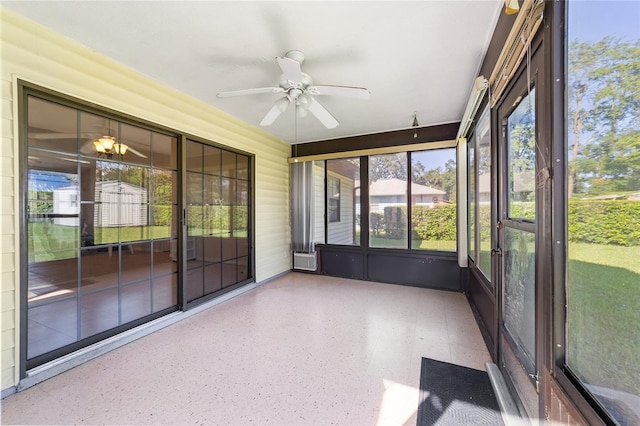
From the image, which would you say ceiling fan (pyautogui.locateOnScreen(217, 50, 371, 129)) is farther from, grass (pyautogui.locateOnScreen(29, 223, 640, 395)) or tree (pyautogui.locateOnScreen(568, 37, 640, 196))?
grass (pyautogui.locateOnScreen(29, 223, 640, 395))

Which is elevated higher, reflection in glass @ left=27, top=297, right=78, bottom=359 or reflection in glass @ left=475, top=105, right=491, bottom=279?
reflection in glass @ left=475, top=105, right=491, bottom=279

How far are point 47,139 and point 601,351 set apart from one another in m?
3.62

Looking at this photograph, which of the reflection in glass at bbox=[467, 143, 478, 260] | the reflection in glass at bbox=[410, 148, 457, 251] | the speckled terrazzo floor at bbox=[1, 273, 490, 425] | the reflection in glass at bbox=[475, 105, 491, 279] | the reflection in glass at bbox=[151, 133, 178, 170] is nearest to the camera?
the speckled terrazzo floor at bbox=[1, 273, 490, 425]

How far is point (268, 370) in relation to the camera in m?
2.07

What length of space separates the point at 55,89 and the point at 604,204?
3.46 metres

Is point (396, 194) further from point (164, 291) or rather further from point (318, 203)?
point (164, 291)

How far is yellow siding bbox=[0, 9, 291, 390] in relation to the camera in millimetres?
1788

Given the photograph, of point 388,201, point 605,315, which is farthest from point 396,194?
point 605,315

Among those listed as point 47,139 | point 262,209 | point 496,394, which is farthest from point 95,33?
point 496,394

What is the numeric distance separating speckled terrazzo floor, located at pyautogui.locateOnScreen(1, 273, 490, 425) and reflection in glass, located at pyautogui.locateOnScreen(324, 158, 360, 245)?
5.82 feet

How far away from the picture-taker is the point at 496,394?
177 centimetres

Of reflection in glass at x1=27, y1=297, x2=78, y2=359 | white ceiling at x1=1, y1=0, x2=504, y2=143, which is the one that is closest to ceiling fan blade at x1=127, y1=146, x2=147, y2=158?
white ceiling at x1=1, y1=0, x2=504, y2=143

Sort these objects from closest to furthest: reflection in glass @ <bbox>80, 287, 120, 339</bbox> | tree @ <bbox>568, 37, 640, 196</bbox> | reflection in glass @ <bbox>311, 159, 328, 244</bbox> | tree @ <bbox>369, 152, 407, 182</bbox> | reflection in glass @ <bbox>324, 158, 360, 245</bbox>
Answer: tree @ <bbox>568, 37, 640, 196</bbox> < reflection in glass @ <bbox>80, 287, 120, 339</bbox> < tree @ <bbox>369, 152, 407, 182</bbox> < reflection in glass @ <bbox>324, 158, 360, 245</bbox> < reflection in glass @ <bbox>311, 159, 328, 244</bbox>

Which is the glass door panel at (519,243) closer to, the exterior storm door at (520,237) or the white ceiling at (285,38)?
the exterior storm door at (520,237)
